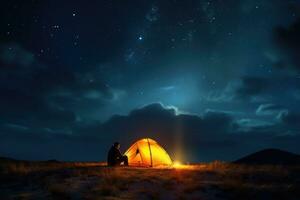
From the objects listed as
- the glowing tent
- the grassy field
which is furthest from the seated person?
the grassy field

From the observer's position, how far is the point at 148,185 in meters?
19.9

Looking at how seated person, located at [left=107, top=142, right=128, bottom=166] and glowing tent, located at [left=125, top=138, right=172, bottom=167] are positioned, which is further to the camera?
glowing tent, located at [left=125, top=138, right=172, bottom=167]

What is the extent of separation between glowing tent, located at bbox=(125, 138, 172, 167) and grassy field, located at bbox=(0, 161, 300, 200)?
7.71 m

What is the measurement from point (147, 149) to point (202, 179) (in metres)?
10.7

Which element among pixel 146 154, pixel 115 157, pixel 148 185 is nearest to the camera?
pixel 148 185

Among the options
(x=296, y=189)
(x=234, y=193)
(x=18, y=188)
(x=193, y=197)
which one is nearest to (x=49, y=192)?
(x=18, y=188)

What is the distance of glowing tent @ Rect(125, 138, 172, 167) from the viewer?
3209cm

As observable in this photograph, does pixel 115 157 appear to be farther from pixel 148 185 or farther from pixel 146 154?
pixel 148 185

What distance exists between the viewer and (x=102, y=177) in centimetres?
2195

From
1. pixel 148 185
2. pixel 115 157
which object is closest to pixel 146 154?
pixel 115 157

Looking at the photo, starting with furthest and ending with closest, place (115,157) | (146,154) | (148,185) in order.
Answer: (146,154) < (115,157) < (148,185)

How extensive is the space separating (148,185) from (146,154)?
12377 millimetres

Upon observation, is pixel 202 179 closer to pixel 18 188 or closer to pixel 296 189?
pixel 296 189

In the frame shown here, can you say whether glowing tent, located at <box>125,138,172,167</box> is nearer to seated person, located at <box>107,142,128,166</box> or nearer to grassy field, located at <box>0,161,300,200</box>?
seated person, located at <box>107,142,128,166</box>
